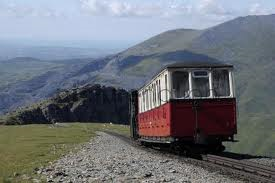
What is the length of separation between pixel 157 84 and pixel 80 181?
1347 centimetres

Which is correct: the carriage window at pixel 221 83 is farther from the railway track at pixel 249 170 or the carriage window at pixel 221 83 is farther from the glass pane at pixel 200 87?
the railway track at pixel 249 170

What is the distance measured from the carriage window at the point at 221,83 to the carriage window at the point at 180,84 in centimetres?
151

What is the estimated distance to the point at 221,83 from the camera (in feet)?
98.9

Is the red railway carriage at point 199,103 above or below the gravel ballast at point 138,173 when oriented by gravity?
above

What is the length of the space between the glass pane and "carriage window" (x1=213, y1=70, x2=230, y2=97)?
0.43 m

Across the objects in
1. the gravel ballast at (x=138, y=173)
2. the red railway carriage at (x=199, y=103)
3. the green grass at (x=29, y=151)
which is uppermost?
the red railway carriage at (x=199, y=103)

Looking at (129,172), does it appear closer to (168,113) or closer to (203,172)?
(203,172)

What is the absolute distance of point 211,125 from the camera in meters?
30.1

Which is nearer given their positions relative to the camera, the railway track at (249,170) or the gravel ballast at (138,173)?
the railway track at (249,170)

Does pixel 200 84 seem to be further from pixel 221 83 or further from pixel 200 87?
pixel 221 83

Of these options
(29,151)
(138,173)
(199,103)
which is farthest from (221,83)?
(29,151)

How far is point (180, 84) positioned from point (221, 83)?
2233 millimetres

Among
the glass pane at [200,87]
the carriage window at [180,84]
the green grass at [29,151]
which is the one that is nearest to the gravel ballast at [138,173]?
the green grass at [29,151]

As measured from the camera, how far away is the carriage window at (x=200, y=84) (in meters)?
30.0
